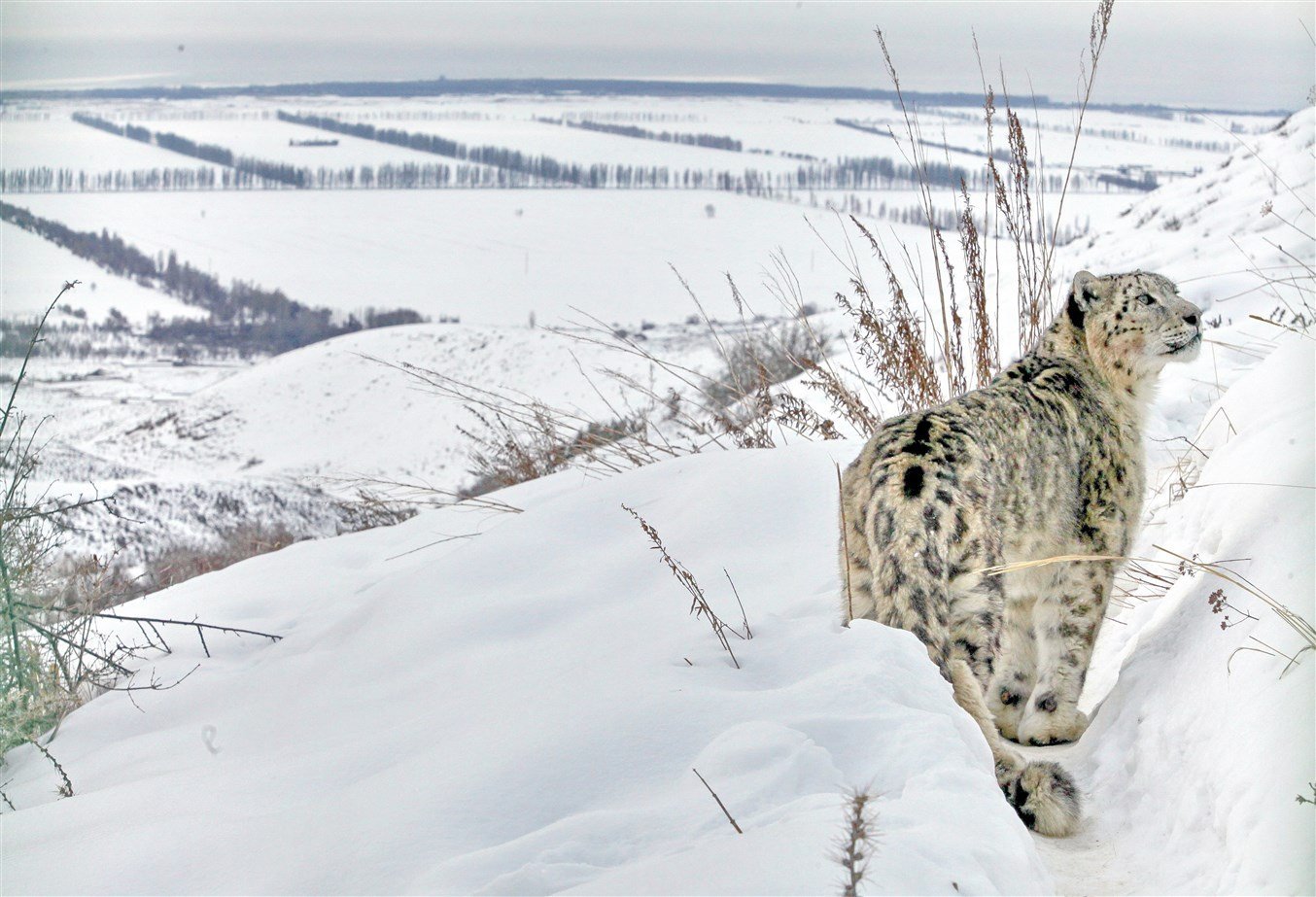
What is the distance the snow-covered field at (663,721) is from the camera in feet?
7.45

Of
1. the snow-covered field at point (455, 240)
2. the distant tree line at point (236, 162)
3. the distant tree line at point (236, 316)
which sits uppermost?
the distant tree line at point (236, 162)

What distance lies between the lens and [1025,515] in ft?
11.6

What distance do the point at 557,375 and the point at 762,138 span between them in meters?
28.1

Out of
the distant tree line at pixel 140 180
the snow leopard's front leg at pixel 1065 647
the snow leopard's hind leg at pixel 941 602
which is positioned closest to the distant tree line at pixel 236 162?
the distant tree line at pixel 140 180

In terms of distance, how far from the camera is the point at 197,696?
4.36 meters

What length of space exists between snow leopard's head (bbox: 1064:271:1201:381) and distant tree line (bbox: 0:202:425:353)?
241ft

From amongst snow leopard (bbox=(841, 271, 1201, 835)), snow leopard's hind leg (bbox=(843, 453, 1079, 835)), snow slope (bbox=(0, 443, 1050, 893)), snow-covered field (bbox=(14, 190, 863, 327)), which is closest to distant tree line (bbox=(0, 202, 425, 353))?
snow-covered field (bbox=(14, 190, 863, 327))

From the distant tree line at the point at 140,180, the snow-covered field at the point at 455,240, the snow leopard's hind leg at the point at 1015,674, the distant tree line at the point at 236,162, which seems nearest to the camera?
the snow leopard's hind leg at the point at 1015,674

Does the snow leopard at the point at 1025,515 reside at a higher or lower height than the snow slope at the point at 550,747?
higher

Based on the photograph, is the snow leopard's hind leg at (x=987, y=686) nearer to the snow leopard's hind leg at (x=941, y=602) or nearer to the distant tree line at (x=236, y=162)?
the snow leopard's hind leg at (x=941, y=602)

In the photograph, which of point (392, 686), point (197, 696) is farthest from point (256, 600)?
point (392, 686)

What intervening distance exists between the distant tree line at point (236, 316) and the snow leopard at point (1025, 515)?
73.5m

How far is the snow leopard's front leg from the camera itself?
374 cm

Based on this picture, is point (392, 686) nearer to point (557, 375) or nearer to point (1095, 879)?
point (1095, 879)
